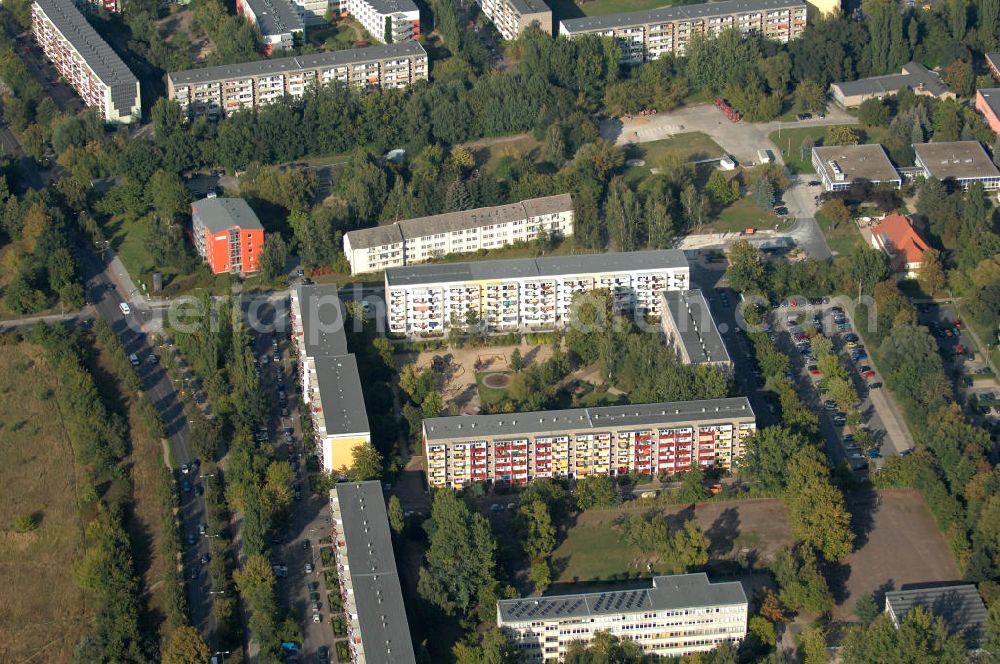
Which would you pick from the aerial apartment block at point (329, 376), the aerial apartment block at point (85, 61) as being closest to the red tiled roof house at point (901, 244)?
the aerial apartment block at point (329, 376)

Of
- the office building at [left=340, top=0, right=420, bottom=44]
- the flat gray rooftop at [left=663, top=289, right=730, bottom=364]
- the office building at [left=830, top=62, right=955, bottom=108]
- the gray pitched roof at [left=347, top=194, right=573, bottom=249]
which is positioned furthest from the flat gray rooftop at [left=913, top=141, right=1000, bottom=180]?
the office building at [left=340, top=0, right=420, bottom=44]

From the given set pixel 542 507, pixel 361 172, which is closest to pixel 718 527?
pixel 542 507

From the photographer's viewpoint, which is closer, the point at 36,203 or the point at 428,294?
the point at 428,294

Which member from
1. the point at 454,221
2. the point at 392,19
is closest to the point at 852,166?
the point at 454,221

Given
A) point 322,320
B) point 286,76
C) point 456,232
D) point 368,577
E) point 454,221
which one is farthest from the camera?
point 286,76

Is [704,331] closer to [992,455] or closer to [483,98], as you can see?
[992,455]

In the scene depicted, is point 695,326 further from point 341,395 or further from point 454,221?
point 341,395
